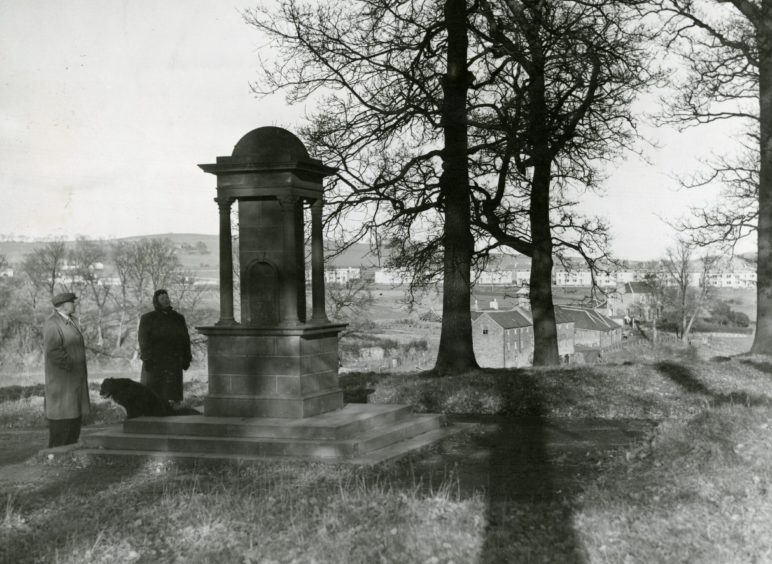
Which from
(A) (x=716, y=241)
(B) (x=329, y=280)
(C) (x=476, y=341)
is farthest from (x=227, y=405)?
(C) (x=476, y=341)

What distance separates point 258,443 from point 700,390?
8107 millimetres

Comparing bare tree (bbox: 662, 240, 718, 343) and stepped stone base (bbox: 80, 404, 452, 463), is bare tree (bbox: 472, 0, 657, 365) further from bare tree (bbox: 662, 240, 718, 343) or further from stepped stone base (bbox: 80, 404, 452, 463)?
bare tree (bbox: 662, 240, 718, 343)

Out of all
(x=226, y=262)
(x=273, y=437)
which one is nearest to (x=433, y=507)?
(x=273, y=437)

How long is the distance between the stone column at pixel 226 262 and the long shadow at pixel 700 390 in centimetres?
732

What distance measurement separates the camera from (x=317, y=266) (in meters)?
12.3

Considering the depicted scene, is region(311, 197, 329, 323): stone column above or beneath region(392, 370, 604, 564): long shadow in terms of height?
above

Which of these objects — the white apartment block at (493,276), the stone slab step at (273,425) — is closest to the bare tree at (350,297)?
the white apartment block at (493,276)

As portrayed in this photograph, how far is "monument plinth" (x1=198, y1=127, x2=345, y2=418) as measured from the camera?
Result: 11.3 metres

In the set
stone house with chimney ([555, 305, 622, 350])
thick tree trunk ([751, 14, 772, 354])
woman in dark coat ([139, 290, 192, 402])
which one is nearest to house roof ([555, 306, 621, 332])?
stone house with chimney ([555, 305, 622, 350])

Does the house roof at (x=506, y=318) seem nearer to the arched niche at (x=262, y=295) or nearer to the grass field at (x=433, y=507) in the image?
the arched niche at (x=262, y=295)

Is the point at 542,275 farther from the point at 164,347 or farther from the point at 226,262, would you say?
the point at 164,347

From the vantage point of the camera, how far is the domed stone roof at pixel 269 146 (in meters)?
11.5

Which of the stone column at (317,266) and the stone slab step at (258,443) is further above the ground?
the stone column at (317,266)

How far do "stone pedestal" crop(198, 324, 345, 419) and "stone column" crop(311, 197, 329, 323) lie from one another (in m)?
0.36
